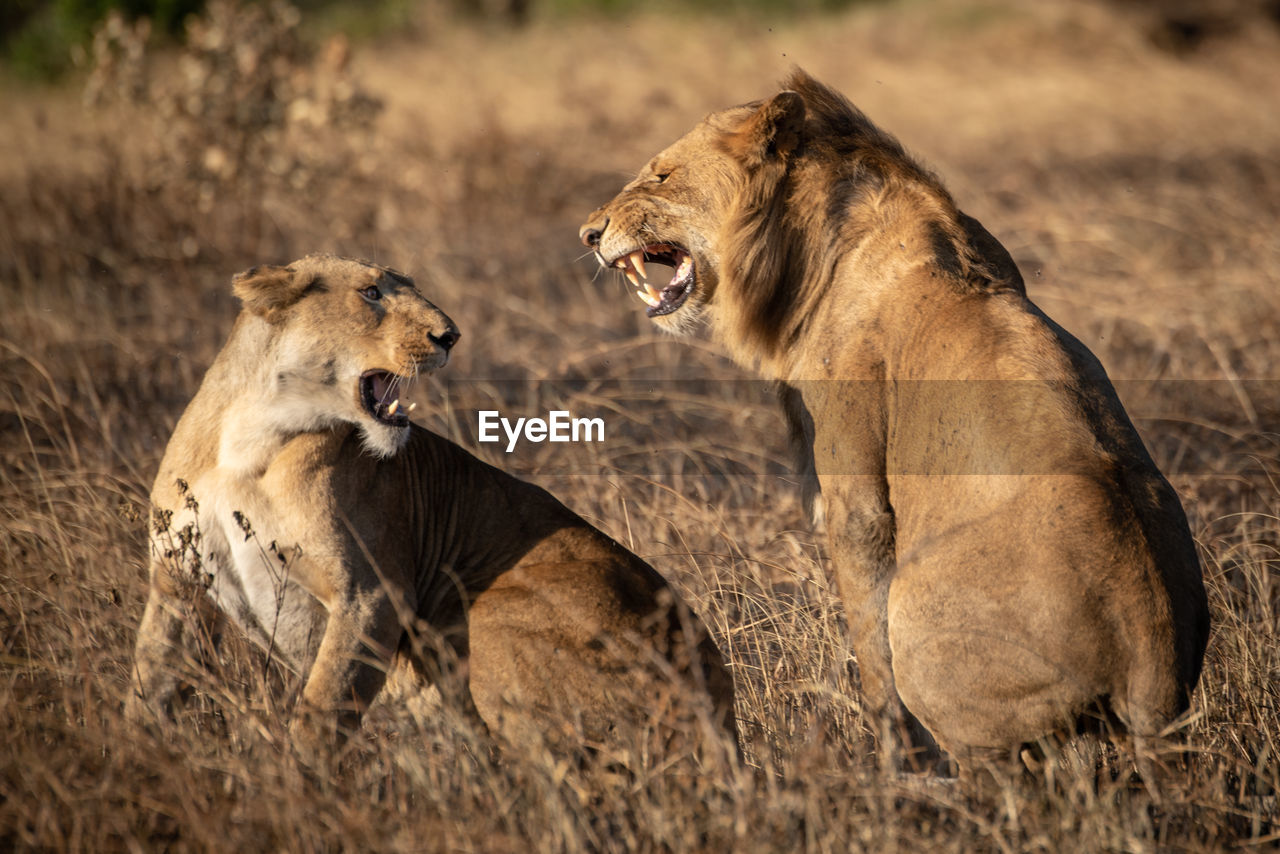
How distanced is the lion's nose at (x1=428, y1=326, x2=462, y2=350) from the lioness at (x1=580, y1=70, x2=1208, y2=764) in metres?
0.63

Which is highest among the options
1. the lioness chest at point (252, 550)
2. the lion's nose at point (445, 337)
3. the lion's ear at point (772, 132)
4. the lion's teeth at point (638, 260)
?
the lion's ear at point (772, 132)

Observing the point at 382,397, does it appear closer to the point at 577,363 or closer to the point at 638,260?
the point at 638,260

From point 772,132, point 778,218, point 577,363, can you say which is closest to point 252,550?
point 778,218

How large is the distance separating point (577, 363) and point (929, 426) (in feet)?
14.9

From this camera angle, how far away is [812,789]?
304 centimetres

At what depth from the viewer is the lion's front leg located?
3619 millimetres

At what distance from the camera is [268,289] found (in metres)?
4.11

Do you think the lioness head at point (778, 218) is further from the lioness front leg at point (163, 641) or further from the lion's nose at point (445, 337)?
the lioness front leg at point (163, 641)

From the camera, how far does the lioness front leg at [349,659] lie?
3.70 meters

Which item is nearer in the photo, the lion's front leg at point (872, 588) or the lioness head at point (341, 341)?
the lion's front leg at point (872, 588)

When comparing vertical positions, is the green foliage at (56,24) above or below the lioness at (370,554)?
above

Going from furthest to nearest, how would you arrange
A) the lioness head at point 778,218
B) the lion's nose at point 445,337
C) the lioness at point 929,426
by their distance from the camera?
1. the lion's nose at point 445,337
2. the lioness head at point 778,218
3. the lioness at point 929,426

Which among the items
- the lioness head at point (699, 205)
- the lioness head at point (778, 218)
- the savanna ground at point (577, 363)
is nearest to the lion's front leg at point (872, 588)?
the savanna ground at point (577, 363)

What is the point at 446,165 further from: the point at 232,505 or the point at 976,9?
the point at 976,9
